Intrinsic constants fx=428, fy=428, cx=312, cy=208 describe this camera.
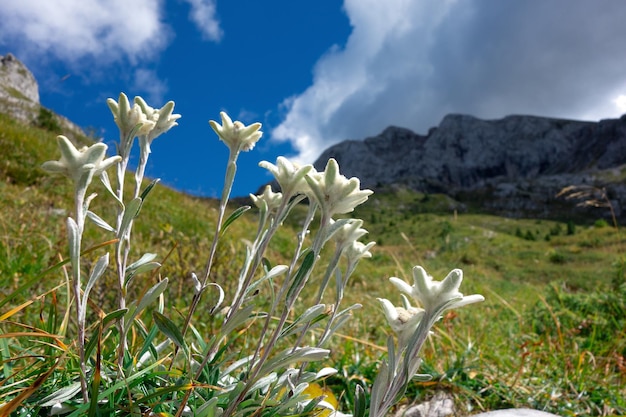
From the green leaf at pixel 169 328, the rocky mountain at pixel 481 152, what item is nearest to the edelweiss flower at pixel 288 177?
the green leaf at pixel 169 328

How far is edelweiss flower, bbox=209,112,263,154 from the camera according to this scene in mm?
1162

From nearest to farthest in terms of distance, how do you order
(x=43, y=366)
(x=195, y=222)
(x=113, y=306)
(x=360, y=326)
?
1. (x=43, y=366)
2. (x=113, y=306)
3. (x=360, y=326)
4. (x=195, y=222)

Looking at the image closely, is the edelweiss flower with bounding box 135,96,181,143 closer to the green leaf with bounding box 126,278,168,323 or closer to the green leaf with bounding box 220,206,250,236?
the green leaf with bounding box 220,206,250,236

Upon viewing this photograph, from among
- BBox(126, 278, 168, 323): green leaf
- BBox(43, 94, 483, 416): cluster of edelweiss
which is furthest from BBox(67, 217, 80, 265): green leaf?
BBox(126, 278, 168, 323): green leaf

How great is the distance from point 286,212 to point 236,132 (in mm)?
265

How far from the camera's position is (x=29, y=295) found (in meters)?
3.09

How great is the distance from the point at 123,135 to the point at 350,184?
600 millimetres

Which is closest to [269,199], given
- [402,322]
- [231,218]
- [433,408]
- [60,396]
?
[231,218]

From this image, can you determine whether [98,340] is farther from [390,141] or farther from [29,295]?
[390,141]

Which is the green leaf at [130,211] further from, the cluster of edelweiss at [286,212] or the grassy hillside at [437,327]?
the grassy hillside at [437,327]

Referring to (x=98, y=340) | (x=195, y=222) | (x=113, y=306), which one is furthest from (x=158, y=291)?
(x=195, y=222)

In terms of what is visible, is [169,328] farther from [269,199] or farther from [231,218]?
[269,199]

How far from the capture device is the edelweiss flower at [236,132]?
1.16 m

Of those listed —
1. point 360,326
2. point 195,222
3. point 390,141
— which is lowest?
point 360,326
